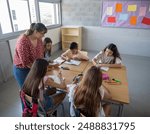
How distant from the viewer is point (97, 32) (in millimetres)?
5090

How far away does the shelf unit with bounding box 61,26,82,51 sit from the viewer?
516 cm

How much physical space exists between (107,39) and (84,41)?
92cm

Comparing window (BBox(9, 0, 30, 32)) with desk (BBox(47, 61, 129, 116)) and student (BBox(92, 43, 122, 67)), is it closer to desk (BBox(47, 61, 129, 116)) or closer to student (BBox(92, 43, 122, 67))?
desk (BBox(47, 61, 129, 116))

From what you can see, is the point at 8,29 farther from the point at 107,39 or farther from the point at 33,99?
the point at 107,39

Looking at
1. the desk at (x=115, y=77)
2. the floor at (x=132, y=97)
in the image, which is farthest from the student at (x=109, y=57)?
the floor at (x=132, y=97)

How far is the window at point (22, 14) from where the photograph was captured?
3.11 metres

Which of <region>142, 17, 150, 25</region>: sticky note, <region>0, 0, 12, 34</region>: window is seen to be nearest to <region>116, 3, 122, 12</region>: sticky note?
<region>142, 17, 150, 25</region>: sticky note

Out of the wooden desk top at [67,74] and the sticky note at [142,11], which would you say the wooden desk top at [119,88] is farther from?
the sticky note at [142,11]

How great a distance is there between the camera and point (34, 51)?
1877mm

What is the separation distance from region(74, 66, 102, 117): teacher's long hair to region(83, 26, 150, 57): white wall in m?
3.99

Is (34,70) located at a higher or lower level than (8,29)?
lower

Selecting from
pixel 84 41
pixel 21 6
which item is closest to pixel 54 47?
pixel 84 41

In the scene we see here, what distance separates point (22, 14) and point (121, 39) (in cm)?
338

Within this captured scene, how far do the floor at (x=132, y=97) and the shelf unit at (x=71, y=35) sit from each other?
89.4 inches
